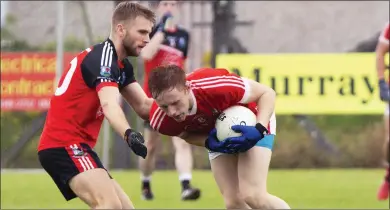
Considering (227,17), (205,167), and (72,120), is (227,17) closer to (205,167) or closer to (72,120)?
(205,167)

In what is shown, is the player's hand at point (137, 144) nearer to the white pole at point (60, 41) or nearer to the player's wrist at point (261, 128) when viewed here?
the player's wrist at point (261, 128)

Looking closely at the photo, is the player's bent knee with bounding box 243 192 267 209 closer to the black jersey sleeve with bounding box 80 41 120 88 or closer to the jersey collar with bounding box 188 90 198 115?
the jersey collar with bounding box 188 90 198 115

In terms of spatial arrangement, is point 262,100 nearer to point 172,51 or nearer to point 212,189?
point 172,51

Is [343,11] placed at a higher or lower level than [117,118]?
lower

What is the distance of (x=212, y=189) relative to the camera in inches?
515

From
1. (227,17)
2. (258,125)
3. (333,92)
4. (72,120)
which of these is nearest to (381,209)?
(258,125)

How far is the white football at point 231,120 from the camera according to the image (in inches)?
259

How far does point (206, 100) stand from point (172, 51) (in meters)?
5.31

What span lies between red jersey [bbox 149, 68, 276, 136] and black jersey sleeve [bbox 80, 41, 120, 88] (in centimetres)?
51

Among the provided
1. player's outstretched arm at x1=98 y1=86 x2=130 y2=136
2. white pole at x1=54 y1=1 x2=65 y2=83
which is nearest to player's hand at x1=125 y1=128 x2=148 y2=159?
player's outstretched arm at x1=98 y1=86 x2=130 y2=136

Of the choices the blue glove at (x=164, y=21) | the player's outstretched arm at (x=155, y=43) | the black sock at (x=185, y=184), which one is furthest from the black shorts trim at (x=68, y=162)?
the blue glove at (x=164, y=21)

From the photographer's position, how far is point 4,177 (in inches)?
618

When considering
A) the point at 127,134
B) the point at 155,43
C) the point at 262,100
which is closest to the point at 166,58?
the point at 155,43

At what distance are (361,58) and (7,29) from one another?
5948 millimetres
